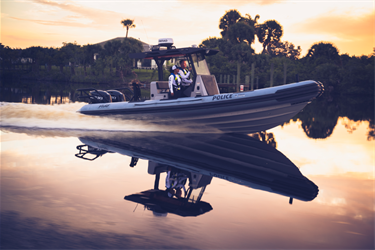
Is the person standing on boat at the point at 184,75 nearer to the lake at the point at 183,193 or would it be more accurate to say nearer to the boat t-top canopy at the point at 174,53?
the boat t-top canopy at the point at 174,53

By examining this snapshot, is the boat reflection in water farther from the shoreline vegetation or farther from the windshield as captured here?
the shoreline vegetation

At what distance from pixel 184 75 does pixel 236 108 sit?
6.36 feet

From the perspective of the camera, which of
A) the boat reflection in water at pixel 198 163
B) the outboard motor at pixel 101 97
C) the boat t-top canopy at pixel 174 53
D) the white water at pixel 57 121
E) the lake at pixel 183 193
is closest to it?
the lake at pixel 183 193

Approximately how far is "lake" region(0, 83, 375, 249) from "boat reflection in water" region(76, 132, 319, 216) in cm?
2

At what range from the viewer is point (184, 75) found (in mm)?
10391

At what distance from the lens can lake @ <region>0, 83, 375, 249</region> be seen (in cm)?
351

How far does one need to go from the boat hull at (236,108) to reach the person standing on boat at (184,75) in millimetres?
575

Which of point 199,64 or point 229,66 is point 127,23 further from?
point 199,64

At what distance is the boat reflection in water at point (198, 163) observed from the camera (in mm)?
4747

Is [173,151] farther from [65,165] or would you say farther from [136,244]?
[136,244]

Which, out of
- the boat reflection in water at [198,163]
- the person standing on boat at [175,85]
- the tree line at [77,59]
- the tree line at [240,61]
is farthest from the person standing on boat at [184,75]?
the tree line at [77,59]

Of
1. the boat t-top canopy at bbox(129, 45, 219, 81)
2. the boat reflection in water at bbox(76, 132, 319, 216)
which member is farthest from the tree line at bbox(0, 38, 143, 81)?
the boat reflection in water at bbox(76, 132, 319, 216)

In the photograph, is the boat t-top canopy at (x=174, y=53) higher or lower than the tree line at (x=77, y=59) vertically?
lower

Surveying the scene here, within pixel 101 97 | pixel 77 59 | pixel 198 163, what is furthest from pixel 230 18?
pixel 198 163
